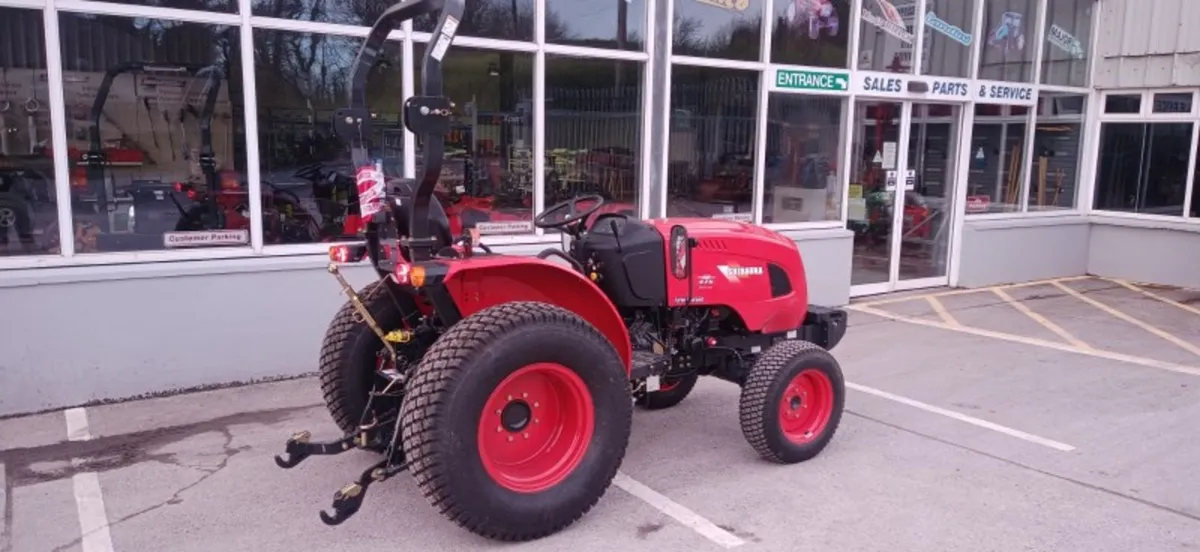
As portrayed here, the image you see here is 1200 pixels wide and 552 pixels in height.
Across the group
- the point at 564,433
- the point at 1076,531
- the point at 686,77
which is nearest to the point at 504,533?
the point at 564,433

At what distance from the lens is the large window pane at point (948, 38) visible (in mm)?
9828

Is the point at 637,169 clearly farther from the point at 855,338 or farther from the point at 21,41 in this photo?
the point at 21,41

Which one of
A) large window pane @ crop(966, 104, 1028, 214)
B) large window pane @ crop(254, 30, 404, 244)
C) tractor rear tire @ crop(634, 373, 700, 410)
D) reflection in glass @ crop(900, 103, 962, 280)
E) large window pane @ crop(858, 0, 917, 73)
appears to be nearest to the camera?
Answer: tractor rear tire @ crop(634, 373, 700, 410)

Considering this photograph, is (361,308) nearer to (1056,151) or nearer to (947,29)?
(947,29)

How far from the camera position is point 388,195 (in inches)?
150

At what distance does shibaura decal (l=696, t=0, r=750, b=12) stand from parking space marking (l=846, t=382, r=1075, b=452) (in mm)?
3856

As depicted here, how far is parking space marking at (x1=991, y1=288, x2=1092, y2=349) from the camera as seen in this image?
25.8 feet

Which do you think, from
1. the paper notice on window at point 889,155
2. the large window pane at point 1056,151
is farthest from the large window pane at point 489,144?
the large window pane at point 1056,151

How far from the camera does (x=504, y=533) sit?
3.54m

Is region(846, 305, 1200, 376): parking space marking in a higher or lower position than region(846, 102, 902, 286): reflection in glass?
lower

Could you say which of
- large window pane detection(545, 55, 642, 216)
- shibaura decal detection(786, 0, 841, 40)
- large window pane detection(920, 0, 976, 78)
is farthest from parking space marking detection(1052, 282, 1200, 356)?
large window pane detection(545, 55, 642, 216)

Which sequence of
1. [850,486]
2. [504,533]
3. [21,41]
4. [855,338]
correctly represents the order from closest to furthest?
1. [504,533]
2. [850,486]
3. [21,41]
4. [855,338]

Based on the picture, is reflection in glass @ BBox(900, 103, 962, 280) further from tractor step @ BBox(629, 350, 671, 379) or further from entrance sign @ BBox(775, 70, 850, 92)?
tractor step @ BBox(629, 350, 671, 379)

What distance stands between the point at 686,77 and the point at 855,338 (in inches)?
111
